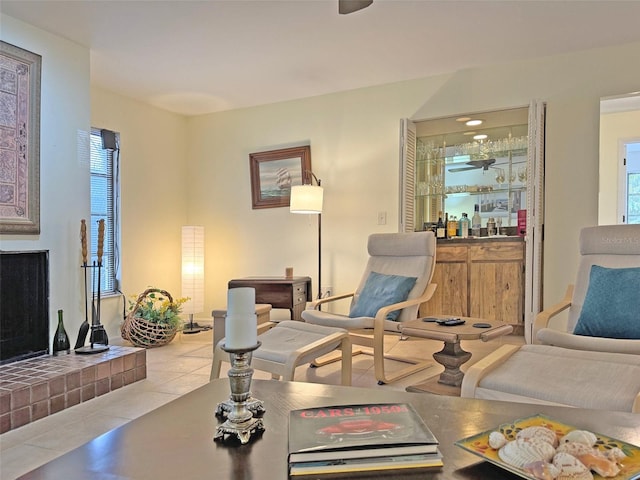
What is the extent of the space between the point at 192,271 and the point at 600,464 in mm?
4368

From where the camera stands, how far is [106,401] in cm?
263

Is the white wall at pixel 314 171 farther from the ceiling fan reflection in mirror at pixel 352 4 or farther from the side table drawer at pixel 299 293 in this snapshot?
the ceiling fan reflection in mirror at pixel 352 4

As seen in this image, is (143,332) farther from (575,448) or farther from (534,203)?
(575,448)

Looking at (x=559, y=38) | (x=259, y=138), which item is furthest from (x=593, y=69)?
(x=259, y=138)

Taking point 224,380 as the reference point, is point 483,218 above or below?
above

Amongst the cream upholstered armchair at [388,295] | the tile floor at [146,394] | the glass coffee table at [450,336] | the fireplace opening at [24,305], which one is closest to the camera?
the tile floor at [146,394]

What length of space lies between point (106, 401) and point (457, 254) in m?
3.10

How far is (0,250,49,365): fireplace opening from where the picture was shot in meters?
2.76

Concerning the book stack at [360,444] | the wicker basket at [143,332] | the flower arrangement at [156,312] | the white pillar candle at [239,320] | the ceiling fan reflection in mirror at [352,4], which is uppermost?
the ceiling fan reflection in mirror at [352,4]

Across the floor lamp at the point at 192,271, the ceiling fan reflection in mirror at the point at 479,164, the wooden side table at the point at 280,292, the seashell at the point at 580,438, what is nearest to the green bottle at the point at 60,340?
the wooden side table at the point at 280,292

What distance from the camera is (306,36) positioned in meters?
3.19

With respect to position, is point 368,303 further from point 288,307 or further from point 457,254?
point 457,254

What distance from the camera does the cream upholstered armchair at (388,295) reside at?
9.45 feet

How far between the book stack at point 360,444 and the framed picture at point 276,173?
3669 mm
